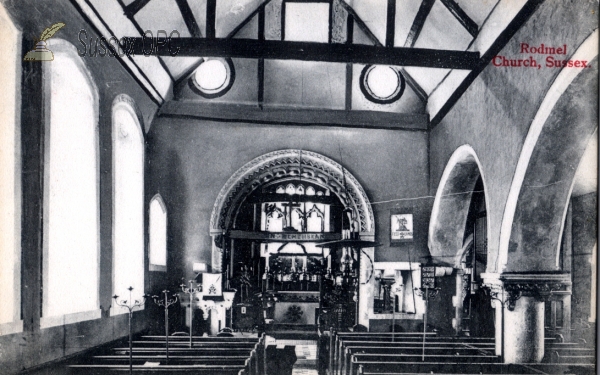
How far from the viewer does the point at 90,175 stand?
232 inches

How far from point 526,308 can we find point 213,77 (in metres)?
5.68

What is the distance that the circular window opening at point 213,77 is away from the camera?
8.43 metres

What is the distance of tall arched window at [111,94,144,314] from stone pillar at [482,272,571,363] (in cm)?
453

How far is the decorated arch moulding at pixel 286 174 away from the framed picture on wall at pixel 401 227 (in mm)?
494

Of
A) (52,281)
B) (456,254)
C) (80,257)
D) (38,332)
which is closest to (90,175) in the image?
(80,257)

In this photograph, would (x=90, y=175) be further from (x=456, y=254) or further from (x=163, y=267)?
(x=456, y=254)

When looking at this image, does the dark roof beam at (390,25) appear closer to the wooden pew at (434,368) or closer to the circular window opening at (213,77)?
the circular window opening at (213,77)

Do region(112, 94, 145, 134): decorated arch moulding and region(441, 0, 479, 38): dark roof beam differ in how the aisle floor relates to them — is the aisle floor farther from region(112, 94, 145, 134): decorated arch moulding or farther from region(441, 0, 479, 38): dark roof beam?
region(441, 0, 479, 38): dark roof beam

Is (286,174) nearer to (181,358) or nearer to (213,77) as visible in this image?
(213,77)

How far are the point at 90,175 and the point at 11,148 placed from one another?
1.45m

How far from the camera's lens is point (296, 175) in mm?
10188

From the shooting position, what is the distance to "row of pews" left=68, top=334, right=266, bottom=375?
4828mm

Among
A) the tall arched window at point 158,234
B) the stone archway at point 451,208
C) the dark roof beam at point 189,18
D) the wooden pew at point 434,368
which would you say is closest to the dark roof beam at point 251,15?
the dark roof beam at point 189,18

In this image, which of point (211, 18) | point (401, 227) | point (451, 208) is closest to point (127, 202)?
point (211, 18)
